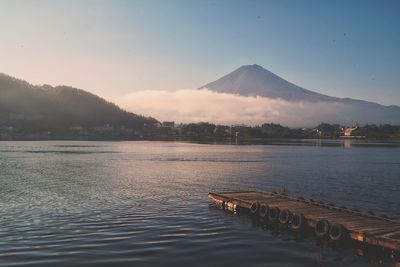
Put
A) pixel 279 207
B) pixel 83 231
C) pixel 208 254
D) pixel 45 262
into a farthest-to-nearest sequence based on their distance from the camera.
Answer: pixel 279 207 < pixel 83 231 < pixel 208 254 < pixel 45 262

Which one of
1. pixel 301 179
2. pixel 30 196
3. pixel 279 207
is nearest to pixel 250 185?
pixel 301 179

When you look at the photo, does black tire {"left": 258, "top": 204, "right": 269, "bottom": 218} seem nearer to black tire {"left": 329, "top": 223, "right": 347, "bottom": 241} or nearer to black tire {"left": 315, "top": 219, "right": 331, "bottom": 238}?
black tire {"left": 315, "top": 219, "right": 331, "bottom": 238}

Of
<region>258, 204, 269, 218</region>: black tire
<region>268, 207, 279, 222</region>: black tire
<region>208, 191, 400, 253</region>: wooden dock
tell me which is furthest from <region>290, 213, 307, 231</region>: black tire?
<region>258, 204, 269, 218</region>: black tire

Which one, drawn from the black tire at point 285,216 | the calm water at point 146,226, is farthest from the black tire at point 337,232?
the black tire at point 285,216

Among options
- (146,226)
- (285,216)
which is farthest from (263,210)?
(146,226)

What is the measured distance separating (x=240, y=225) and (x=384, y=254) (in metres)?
8.20

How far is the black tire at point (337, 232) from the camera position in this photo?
19.1m

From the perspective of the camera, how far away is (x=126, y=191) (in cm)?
3738

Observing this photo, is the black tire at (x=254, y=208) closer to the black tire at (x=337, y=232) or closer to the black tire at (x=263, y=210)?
the black tire at (x=263, y=210)

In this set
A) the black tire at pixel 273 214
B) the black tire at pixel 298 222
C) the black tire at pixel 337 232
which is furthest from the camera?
the black tire at pixel 273 214

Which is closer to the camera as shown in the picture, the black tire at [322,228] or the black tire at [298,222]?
the black tire at [322,228]

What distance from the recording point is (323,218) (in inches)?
874

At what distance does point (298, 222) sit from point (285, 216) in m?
1.32

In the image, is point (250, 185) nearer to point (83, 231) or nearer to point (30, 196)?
point (30, 196)
